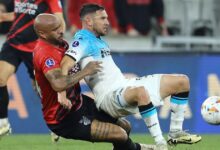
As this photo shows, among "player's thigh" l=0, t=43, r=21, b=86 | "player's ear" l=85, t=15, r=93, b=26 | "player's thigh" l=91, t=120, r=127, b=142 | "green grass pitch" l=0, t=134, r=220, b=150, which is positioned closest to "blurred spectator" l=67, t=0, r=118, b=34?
"green grass pitch" l=0, t=134, r=220, b=150

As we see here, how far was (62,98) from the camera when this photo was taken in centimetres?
896

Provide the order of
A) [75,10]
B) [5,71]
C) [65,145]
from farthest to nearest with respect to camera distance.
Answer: [75,10] < [5,71] < [65,145]

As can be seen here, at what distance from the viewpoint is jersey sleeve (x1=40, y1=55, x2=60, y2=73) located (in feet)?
29.4

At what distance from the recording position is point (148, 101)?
359 inches

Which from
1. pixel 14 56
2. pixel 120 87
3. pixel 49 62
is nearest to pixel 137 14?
pixel 14 56

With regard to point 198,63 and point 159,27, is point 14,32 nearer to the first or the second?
point 198,63

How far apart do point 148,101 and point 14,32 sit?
3.66 m

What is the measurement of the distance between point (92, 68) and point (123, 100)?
51 centimetres

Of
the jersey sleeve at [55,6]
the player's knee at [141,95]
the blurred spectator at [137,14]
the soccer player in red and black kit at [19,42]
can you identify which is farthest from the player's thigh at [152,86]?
the blurred spectator at [137,14]

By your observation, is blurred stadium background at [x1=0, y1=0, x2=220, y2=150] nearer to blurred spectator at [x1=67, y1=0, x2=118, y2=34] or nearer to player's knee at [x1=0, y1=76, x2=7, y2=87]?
blurred spectator at [x1=67, y1=0, x2=118, y2=34]

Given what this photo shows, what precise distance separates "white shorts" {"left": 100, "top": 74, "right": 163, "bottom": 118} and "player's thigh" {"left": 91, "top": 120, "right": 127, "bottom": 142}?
209 millimetres

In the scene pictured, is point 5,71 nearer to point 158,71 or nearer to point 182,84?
point 182,84

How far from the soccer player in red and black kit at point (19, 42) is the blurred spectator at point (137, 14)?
226 inches

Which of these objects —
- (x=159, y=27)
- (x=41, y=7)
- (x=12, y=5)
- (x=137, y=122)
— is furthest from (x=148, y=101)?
(x=159, y=27)
